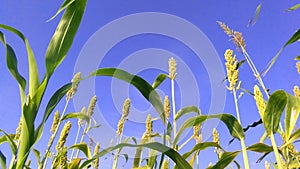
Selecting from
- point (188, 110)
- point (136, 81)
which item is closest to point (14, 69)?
point (136, 81)

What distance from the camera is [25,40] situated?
1.04m

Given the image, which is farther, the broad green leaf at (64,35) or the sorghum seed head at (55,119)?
the sorghum seed head at (55,119)

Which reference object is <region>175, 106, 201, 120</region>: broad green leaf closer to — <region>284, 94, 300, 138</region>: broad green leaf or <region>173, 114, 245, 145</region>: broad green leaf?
<region>173, 114, 245, 145</region>: broad green leaf

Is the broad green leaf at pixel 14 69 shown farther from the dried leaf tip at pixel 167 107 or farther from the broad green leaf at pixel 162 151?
the dried leaf tip at pixel 167 107

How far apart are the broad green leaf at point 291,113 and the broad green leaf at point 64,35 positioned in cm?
98

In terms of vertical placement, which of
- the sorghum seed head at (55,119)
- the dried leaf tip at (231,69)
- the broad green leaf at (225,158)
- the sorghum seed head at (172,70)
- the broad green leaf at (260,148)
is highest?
the sorghum seed head at (172,70)

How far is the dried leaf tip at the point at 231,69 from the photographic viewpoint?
1.48m

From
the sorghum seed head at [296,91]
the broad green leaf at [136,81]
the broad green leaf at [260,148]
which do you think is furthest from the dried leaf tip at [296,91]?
the broad green leaf at [136,81]

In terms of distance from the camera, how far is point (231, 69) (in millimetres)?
1526

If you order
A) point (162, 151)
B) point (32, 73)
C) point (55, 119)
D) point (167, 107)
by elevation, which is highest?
point (55, 119)

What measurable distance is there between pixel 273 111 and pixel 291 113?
0.12m

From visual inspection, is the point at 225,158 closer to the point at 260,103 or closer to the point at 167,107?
the point at 260,103

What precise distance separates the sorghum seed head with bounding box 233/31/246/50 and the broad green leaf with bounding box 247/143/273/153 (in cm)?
96

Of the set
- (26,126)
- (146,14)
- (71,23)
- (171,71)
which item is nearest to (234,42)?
(171,71)
